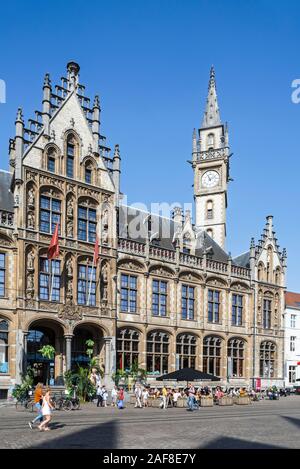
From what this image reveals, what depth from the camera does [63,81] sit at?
159 feet

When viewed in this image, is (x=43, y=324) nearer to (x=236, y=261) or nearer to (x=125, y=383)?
(x=125, y=383)

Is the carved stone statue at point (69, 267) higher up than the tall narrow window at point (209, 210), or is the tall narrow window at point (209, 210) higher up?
the tall narrow window at point (209, 210)

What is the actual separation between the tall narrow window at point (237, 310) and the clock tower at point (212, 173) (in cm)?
723

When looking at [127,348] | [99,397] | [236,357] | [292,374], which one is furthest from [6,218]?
[292,374]

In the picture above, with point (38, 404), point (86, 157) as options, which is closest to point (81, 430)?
point (38, 404)

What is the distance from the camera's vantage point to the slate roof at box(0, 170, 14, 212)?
147 ft

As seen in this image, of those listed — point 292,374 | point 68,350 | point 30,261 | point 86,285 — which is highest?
point 30,261

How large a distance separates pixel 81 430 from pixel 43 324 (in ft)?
74.5

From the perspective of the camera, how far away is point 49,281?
44562 mm

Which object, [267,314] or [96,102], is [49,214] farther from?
[267,314]

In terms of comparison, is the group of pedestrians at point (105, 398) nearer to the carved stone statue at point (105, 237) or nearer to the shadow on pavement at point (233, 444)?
the carved stone statue at point (105, 237)

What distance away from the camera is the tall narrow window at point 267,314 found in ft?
214

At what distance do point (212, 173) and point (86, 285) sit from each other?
27.1 meters

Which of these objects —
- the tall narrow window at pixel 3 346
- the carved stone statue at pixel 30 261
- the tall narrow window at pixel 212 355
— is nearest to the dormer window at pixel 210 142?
the tall narrow window at pixel 212 355
